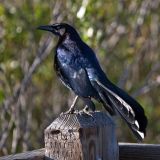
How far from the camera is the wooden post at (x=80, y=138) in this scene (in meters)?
2.50

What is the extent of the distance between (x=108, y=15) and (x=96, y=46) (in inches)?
27.5

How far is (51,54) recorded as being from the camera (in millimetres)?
6629

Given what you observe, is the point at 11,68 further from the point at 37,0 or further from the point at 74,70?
the point at 74,70

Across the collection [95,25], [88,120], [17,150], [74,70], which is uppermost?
[95,25]

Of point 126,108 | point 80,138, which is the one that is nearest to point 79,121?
point 80,138

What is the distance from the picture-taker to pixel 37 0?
6.57 m

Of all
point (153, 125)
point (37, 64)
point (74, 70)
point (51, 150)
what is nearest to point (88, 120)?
point (51, 150)

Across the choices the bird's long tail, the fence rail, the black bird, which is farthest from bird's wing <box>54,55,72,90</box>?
the fence rail

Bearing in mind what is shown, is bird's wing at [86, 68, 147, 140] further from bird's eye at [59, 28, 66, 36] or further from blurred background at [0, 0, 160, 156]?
blurred background at [0, 0, 160, 156]

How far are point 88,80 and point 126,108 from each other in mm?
481

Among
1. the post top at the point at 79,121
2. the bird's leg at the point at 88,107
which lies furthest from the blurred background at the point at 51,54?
the post top at the point at 79,121

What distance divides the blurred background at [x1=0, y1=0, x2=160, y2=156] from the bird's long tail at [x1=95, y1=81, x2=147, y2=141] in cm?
260

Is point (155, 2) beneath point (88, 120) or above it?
above

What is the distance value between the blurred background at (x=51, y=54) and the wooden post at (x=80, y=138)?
2.84 m
